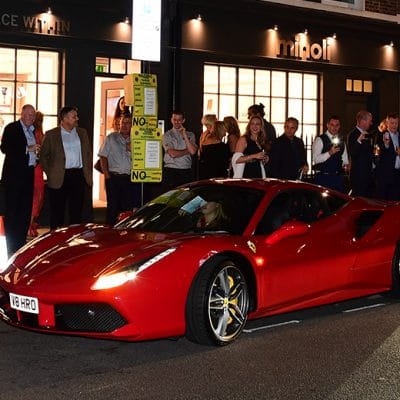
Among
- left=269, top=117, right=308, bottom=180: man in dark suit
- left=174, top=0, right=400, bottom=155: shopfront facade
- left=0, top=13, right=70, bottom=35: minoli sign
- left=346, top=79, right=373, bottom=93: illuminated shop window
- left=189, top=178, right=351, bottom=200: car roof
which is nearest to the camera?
left=189, top=178, right=351, bottom=200: car roof

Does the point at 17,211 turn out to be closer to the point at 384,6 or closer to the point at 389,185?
the point at 389,185

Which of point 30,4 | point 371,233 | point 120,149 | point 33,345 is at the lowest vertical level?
point 33,345

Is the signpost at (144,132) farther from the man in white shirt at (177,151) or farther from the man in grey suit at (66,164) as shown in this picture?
the man in white shirt at (177,151)

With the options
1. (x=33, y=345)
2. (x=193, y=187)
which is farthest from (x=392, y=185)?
(x=33, y=345)

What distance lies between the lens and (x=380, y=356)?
238 inches

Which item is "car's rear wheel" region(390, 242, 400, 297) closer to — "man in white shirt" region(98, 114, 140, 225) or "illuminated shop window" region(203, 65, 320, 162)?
"man in white shirt" region(98, 114, 140, 225)

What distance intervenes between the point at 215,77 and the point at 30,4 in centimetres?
404

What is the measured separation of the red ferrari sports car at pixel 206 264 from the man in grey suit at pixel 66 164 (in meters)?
3.20

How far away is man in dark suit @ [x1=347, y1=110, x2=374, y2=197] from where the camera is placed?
11828 millimetres

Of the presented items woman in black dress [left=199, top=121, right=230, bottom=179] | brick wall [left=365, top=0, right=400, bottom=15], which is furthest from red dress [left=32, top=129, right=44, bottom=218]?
brick wall [left=365, top=0, right=400, bottom=15]

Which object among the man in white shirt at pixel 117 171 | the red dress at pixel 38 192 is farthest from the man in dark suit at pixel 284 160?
the red dress at pixel 38 192

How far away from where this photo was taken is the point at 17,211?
1025cm

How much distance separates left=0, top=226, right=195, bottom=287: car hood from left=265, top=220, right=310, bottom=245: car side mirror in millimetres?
766

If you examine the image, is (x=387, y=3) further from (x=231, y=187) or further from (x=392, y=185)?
(x=231, y=187)
